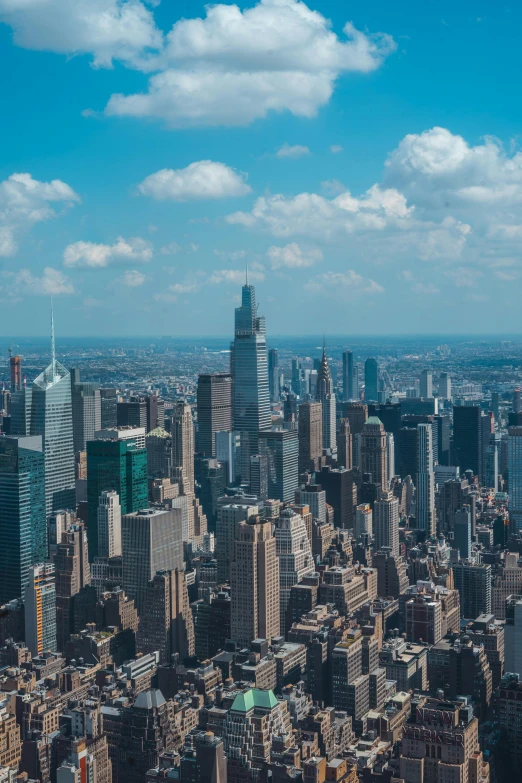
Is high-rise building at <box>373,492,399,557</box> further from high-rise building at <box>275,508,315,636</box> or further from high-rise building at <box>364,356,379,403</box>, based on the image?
high-rise building at <box>364,356,379,403</box>

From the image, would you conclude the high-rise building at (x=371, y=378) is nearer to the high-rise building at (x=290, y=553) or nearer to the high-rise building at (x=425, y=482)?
the high-rise building at (x=425, y=482)

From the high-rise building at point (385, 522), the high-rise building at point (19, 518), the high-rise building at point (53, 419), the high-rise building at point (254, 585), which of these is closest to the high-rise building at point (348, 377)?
the high-rise building at point (385, 522)

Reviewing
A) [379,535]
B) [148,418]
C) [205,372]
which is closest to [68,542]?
[379,535]

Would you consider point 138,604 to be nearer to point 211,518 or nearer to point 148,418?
point 211,518

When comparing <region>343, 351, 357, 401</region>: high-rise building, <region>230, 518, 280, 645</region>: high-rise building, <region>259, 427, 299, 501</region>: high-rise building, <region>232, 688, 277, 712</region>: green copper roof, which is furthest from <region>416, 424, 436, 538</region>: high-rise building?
<region>232, 688, 277, 712</region>: green copper roof

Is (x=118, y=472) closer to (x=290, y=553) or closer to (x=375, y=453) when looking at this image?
(x=290, y=553)

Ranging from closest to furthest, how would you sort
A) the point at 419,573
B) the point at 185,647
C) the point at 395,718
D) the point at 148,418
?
the point at 395,718 < the point at 185,647 < the point at 419,573 < the point at 148,418
